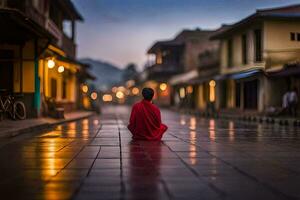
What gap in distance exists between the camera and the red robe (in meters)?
13.0

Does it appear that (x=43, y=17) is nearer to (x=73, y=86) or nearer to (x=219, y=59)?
(x=73, y=86)

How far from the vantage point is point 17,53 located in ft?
71.7

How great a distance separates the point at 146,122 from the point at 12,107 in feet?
29.6

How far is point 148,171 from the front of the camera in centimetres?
743

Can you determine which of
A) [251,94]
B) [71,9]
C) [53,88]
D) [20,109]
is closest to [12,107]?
[20,109]

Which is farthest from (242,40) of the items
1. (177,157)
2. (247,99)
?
(177,157)

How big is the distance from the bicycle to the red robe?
8192 millimetres

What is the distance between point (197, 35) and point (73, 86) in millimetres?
28698

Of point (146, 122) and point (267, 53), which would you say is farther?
point (267, 53)

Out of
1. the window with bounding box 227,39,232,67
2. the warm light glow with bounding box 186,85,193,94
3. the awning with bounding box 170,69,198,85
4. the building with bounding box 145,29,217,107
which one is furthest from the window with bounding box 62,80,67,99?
the building with bounding box 145,29,217,107

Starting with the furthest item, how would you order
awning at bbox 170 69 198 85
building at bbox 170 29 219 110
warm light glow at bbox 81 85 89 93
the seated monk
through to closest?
awning at bbox 170 69 198 85, building at bbox 170 29 219 110, warm light glow at bbox 81 85 89 93, the seated monk

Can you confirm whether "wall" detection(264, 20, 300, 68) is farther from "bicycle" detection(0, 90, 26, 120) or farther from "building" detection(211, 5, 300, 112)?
"bicycle" detection(0, 90, 26, 120)

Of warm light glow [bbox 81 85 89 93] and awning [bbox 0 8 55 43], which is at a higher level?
awning [bbox 0 8 55 43]

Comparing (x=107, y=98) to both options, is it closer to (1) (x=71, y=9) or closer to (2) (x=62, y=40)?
(1) (x=71, y=9)
